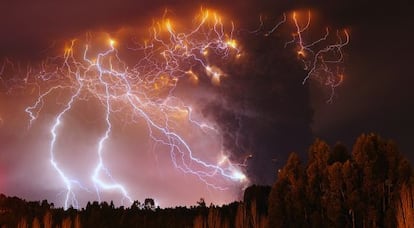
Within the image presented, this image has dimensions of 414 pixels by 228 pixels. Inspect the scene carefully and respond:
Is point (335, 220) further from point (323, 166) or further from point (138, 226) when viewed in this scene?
point (138, 226)

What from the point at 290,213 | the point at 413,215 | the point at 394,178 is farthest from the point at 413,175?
the point at 290,213

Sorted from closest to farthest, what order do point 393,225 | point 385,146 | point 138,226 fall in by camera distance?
1. point 393,225
2. point 385,146
3. point 138,226

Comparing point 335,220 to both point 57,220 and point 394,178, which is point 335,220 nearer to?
point 394,178

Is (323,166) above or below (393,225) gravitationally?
above

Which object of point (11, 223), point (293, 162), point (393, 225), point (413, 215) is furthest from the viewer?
point (11, 223)

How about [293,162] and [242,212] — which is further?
[242,212]

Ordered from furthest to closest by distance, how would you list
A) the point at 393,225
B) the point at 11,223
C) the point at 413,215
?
the point at 11,223 → the point at 393,225 → the point at 413,215

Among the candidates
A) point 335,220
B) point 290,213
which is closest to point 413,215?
point 335,220

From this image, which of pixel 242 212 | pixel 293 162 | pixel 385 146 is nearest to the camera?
pixel 385 146

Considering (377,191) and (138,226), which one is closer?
(377,191)
